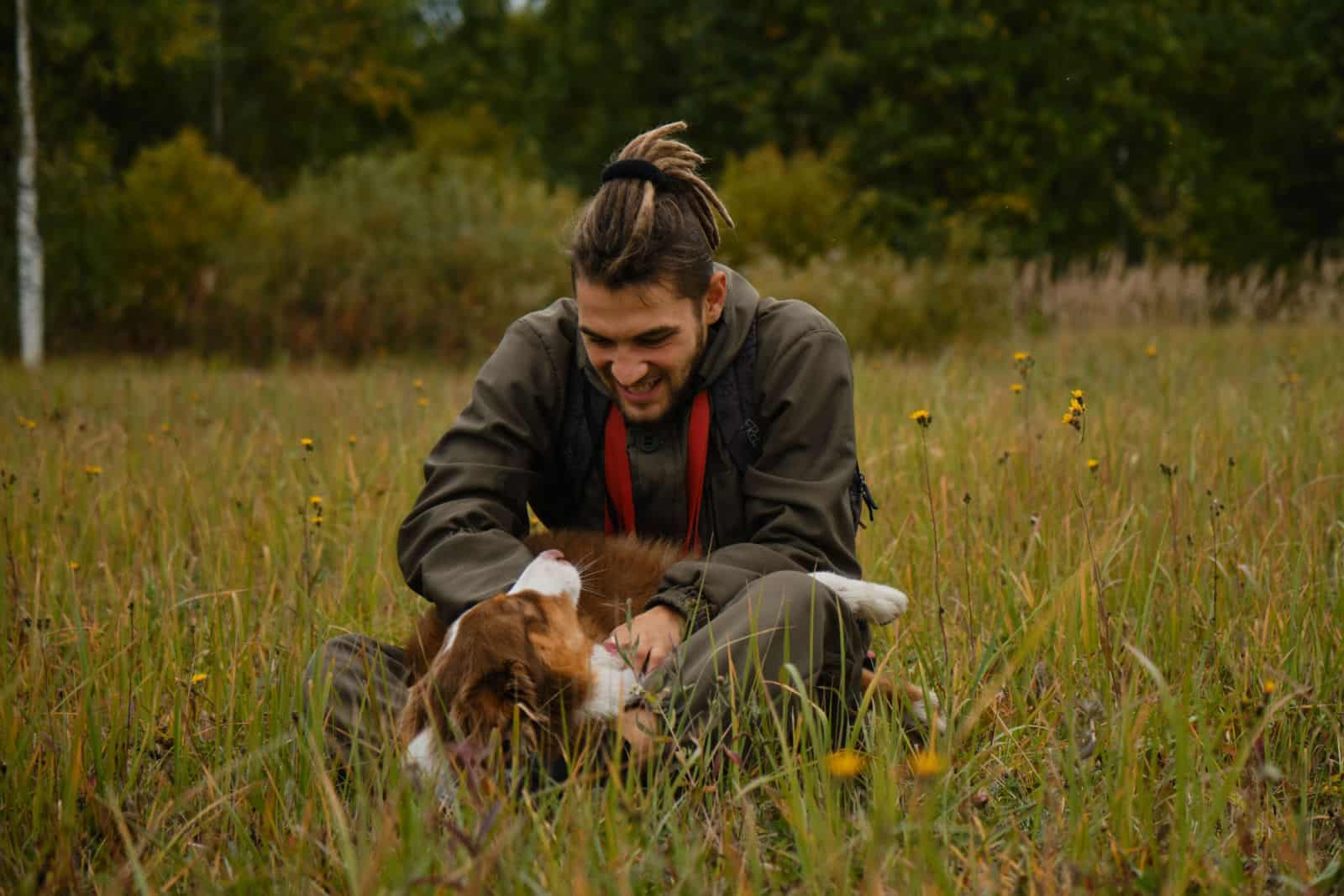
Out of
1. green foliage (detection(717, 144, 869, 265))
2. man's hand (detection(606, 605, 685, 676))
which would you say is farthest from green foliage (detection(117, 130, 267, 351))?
man's hand (detection(606, 605, 685, 676))

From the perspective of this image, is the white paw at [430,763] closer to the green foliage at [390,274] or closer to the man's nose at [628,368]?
the man's nose at [628,368]

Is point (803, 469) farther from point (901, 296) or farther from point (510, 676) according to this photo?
point (901, 296)

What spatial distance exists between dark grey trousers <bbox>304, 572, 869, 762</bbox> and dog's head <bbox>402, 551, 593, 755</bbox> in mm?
150

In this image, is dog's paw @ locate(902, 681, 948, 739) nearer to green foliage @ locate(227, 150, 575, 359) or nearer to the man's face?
the man's face

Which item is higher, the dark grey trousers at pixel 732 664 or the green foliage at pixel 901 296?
the dark grey trousers at pixel 732 664

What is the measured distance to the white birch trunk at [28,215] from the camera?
1359 cm

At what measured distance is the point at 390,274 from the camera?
14.3 m

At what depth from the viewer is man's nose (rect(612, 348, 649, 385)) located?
113 inches

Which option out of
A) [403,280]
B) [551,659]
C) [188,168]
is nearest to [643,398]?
[551,659]

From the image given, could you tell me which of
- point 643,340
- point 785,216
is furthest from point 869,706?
point 785,216

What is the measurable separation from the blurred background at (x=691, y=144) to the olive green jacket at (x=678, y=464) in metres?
6.67

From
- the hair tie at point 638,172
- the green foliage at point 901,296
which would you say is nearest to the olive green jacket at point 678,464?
the hair tie at point 638,172

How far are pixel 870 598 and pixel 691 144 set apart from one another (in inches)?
871

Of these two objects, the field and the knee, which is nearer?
the field
